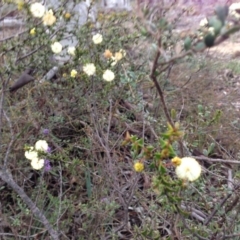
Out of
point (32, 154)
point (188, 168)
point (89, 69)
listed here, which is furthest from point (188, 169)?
point (89, 69)

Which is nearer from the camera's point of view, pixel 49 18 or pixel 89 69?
A: pixel 49 18

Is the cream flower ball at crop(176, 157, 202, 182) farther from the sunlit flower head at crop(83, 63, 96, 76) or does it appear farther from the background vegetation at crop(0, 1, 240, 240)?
the sunlit flower head at crop(83, 63, 96, 76)

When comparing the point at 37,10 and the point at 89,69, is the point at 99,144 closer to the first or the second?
the point at 89,69

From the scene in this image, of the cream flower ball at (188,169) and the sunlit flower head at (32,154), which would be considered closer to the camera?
the cream flower ball at (188,169)

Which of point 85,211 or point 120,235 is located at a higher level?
point 85,211

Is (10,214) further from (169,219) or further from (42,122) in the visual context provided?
(169,219)

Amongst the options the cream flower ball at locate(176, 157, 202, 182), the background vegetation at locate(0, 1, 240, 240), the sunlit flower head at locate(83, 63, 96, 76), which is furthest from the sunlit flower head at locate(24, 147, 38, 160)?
the cream flower ball at locate(176, 157, 202, 182)

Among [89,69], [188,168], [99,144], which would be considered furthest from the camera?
[99,144]

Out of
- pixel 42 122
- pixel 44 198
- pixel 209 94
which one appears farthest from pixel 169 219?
pixel 209 94

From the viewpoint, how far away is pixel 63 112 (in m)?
2.80

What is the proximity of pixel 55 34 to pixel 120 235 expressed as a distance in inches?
39.4

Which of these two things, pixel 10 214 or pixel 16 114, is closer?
pixel 10 214

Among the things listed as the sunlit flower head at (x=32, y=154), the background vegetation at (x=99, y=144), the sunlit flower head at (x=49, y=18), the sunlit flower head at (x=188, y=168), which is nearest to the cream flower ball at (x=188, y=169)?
the sunlit flower head at (x=188, y=168)

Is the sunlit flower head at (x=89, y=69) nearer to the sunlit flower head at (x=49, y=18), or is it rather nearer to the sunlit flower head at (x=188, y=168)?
the sunlit flower head at (x=49, y=18)
